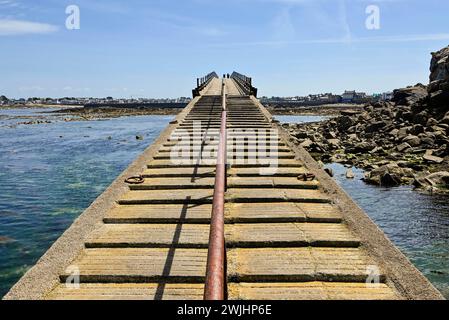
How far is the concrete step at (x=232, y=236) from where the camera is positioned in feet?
15.9

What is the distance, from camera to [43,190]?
16.0 metres

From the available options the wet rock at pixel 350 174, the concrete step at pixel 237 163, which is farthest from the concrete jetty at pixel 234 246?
the wet rock at pixel 350 174

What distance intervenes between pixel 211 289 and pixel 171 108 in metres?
131

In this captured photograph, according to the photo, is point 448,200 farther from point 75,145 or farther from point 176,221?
point 75,145

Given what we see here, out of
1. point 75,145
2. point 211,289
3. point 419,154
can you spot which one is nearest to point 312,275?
point 211,289

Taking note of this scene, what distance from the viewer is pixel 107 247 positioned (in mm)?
4898

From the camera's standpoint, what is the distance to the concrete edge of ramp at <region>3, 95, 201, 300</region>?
385 centimetres

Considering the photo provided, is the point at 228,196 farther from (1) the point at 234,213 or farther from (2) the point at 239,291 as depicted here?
(2) the point at 239,291

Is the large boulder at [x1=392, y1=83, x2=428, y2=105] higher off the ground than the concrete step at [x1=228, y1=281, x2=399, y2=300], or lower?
higher

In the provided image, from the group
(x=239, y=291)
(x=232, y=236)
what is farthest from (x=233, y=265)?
(x=232, y=236)

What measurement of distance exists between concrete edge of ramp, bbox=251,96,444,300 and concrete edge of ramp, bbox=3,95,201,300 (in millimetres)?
3651

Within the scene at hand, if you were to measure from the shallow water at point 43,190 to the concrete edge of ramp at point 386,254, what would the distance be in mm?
6764

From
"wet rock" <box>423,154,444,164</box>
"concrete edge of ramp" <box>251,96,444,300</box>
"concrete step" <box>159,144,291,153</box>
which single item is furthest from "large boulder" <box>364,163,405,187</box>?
"concrete edge of ramp" <box>251,96,444,300</box>

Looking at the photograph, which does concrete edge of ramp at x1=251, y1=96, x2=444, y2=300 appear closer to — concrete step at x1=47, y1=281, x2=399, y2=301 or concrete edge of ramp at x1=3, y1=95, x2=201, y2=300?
concrete step at x1=47, y1=281, x2=399, y2=301
